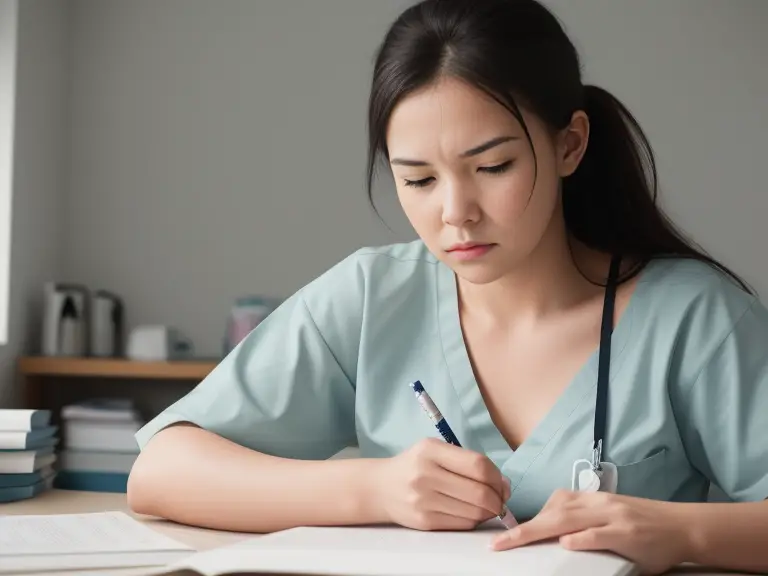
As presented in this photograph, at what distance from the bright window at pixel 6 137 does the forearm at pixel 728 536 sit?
222 cm

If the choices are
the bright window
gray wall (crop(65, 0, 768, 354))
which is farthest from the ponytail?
the bright window

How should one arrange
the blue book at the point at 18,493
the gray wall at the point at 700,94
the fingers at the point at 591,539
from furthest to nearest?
the gray wall at the point at 700,94 < the blue book at the point at 18,493 < the fingers at the point at 591,539

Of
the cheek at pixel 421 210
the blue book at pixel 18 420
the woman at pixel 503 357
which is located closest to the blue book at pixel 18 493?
the blue book at pixel 18 420

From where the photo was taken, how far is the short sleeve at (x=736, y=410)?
1301mm

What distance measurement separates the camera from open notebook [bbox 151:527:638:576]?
94 centimetres

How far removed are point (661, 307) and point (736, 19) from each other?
6.63 feet

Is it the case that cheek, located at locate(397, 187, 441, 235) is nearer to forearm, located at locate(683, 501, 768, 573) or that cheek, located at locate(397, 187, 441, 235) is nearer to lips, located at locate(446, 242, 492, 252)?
lips, located at locate(446, 242, 492, 252)

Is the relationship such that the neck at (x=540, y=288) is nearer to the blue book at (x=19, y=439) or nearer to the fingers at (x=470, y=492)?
the fingers at (x=470, y=492)

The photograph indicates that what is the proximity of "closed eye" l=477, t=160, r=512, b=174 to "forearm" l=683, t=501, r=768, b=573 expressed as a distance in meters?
0.42

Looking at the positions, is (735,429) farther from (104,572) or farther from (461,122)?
(104,572)

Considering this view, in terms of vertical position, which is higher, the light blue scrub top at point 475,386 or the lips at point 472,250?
the lips at point 472,250

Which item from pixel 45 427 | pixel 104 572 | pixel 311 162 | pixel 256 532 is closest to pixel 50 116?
pixel 311 162

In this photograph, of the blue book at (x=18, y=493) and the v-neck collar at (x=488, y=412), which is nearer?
the v-neck collar at (x=488, y=412)

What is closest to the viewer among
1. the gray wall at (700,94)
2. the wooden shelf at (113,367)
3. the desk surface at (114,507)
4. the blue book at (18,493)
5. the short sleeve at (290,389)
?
the desk surface at (114,507)
